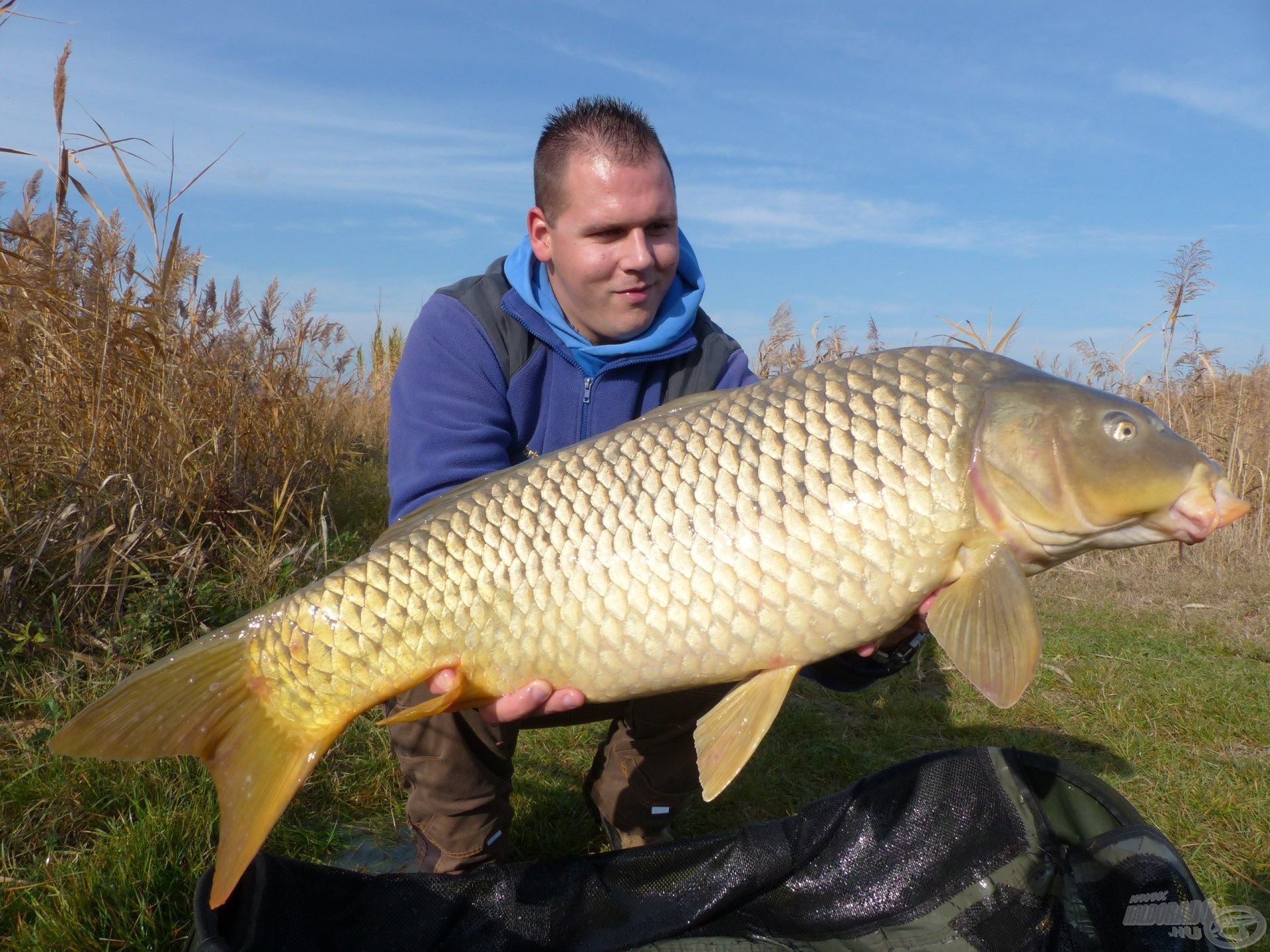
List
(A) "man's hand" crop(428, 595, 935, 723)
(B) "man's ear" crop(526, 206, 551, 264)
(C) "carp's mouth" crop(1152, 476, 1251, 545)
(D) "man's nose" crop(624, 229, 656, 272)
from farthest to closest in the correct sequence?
1. (B) "man's ear" crop(526, 206, 551, 264)
2. (D) "man's nose" crop(624, 229, 656, 272)
3. (A) "man's hand" crop(428, 595, 935, 723)
4. (C) "carp's mouth" crop(1152, 476, 1251, 545)

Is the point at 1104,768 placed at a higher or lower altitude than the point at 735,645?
lower

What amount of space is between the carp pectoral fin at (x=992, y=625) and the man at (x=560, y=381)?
608 mm

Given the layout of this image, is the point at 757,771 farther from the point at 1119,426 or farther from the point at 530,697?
the point at 1119,426

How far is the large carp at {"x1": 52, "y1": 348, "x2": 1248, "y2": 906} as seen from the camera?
127 centimetres

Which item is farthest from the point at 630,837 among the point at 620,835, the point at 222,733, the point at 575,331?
the point at 575,331

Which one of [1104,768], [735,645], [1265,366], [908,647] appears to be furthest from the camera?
[1265,366]

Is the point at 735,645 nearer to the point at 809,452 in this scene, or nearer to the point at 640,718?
the point at 809,452

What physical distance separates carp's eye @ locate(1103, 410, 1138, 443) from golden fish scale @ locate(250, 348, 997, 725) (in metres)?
0.18

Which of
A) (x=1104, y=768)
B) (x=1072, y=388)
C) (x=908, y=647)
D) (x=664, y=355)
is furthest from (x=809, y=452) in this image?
(x=1104, y=768)

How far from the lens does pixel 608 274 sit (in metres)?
2.03

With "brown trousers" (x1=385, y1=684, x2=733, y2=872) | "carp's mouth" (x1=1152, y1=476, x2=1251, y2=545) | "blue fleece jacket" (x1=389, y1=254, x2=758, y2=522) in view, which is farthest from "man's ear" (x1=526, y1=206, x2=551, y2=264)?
"carp's mouth" (x1=1152, y1=476, x2=1251, y2=545)

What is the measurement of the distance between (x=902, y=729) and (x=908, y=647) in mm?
1129


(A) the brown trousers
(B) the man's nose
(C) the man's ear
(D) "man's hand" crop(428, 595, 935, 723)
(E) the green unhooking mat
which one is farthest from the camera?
(C) the man's ear

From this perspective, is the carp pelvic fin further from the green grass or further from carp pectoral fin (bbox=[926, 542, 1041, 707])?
carp pectoral fin (bbox=[926, 542, 1041, 707])
